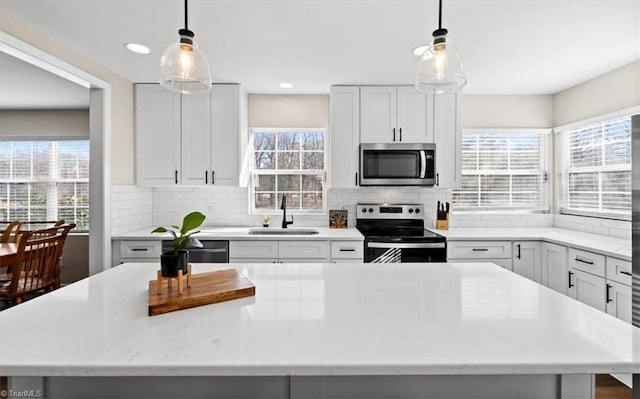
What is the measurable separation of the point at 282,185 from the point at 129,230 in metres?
1.63

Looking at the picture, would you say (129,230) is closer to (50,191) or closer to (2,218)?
(50,191)

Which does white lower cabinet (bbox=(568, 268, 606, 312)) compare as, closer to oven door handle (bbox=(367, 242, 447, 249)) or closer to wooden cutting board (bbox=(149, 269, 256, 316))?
oven door handle (bbox=(367, 242, 447, 249))

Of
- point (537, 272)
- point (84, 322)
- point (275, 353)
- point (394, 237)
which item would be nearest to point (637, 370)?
point (275, 353)

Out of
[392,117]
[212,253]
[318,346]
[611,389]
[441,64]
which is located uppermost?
[392,117]

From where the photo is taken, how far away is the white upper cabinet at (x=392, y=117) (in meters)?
3.40

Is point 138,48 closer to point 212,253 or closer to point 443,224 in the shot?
point 212,253

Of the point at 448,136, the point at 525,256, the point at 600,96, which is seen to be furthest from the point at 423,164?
the point at 600,96

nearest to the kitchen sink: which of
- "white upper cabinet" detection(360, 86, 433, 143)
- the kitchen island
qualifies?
"white upper cabinet" detection(360, 86, 433, 143)

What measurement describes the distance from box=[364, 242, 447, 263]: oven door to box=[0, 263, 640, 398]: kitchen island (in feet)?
5.51

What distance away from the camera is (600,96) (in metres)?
3.12

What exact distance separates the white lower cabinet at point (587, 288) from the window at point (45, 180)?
5.62 m

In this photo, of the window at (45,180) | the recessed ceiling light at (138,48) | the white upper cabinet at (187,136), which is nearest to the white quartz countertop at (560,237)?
the white upper cabinet at (187,136)

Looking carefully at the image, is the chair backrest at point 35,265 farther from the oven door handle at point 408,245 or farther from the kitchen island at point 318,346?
the oven door handle at point 408,245

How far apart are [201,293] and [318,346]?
1.80 feet
